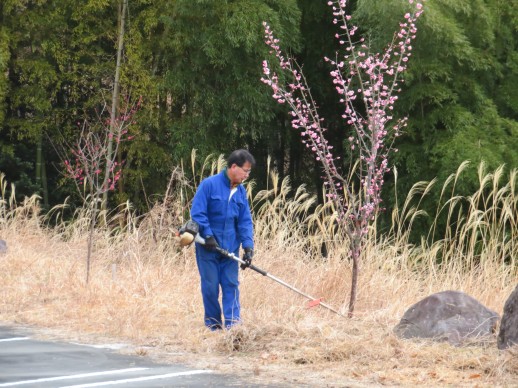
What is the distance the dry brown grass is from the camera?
8.21 m

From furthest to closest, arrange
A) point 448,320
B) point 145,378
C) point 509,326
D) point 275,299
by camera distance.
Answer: point 275,299, point 448,320, point 509,326, point 145,378

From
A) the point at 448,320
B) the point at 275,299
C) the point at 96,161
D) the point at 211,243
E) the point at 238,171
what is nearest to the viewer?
the point at 448,320

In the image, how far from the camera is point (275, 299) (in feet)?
36.3

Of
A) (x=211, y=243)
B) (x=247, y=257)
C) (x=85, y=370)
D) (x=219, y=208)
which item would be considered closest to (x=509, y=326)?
(x=247, y=257)

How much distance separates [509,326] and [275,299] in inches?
132

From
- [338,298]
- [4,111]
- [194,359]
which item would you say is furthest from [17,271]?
[4,111]

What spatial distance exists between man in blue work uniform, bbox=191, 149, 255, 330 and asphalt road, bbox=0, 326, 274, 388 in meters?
1.17

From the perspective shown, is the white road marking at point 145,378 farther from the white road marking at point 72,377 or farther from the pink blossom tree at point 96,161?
the pink blossom tree at point 96,161

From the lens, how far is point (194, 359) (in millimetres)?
8742

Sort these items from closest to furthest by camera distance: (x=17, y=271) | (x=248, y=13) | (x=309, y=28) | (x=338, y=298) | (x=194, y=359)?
(x=194, y=359), (x=338, y=298), (x=17, y=271), (x=248, y=13), (x=309, y=28)

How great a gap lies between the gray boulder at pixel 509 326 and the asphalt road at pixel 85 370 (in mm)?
2080

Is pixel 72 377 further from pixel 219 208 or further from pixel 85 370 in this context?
pixel 219 208

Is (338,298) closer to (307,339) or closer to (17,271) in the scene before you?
(307,339)

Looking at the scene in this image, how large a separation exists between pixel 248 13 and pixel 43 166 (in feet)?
22.9
